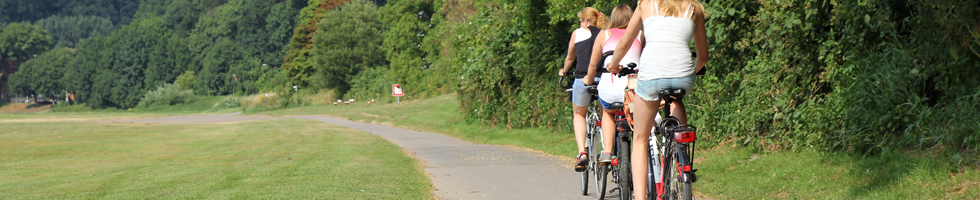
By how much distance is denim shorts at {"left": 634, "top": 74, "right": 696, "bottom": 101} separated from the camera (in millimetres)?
4266

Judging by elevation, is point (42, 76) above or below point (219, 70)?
below

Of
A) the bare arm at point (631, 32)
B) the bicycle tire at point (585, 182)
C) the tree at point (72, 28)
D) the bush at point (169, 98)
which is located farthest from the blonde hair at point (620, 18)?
the tree at point (72, 28)

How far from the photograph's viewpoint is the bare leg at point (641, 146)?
14.7 ft

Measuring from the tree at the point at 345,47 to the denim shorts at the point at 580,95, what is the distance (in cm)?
6678

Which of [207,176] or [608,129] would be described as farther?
[207,176]

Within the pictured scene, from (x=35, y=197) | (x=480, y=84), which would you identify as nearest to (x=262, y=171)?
(x=35, y=197)

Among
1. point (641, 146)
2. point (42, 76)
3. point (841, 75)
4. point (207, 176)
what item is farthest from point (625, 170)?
point (42, 76)

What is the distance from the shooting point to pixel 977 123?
18.8ft

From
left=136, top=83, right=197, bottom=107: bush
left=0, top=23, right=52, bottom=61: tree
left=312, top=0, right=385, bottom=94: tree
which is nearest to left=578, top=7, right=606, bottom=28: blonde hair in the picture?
left=312, top=0, right=385, bottom=94: tree

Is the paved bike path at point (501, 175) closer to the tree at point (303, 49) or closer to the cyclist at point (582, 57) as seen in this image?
the cyclist at point (582, 57)

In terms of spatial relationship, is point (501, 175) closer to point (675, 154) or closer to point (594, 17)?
point (594, 17)

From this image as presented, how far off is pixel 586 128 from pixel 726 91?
329 centimetres

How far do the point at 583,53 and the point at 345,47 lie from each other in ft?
225

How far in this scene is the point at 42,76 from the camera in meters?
134
